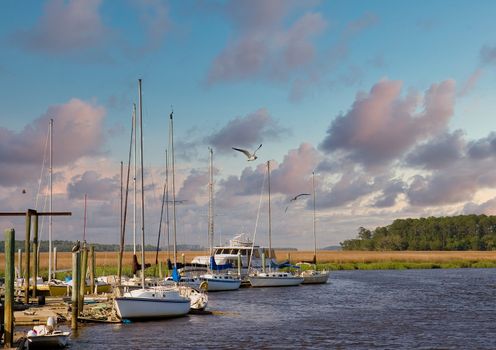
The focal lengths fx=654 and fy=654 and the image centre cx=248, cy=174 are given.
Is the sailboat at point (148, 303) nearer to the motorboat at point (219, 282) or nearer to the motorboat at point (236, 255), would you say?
the motorboat at point (219, 282)

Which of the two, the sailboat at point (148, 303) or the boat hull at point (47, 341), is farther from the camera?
the sailboat at point (148, 303)

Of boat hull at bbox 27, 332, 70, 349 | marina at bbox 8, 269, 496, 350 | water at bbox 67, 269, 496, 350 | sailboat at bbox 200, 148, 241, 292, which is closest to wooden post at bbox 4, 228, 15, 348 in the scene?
boat hull at bbox 27, 332, 70, 349

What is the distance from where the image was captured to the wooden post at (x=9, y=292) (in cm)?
2517

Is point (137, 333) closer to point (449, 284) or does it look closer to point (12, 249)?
point (12, 249)

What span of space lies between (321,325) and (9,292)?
19.8 m

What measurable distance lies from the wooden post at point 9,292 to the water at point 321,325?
5154 mm

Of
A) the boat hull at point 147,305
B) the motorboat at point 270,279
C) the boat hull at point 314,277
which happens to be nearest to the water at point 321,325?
the boat hull at point 147,305

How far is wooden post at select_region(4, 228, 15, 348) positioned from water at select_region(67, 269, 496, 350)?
16.9ft

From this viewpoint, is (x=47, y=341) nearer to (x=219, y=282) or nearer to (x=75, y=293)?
(x=75, y=293)

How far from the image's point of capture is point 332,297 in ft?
197

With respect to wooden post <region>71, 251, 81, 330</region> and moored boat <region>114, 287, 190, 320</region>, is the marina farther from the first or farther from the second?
wooden post <region>71, 251, 81, 330</region>

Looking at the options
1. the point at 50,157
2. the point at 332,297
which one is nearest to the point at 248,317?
the point at 332,297

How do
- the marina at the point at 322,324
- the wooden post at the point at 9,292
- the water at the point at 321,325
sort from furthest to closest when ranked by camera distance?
the marina at the point at 322,324 < the water at the point at 321,325 < the wooden post at the point at 9,292

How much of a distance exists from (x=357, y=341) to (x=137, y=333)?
1142cm
